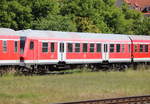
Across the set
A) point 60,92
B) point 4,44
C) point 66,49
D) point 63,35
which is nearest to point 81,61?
point 66,49

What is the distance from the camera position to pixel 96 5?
63.4 m

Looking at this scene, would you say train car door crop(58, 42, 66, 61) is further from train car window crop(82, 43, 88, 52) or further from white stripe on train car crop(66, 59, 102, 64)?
train car window crop(82, 43, 88, 52)

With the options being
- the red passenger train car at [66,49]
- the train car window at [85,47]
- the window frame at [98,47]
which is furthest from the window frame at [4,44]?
the window frame at [98,47]

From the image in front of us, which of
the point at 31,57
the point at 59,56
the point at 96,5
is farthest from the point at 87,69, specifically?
the point at 96,5

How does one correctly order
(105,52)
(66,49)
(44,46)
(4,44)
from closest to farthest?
(4,44) < (44,46) < (66,49) < (105,52)

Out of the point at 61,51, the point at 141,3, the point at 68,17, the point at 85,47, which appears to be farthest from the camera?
the point at 141,3

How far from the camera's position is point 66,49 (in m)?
32.8

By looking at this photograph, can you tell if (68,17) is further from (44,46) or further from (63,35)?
(44,46)

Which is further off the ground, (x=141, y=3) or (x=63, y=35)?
(x=141, y=3)

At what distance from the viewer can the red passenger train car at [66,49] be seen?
96.9ft

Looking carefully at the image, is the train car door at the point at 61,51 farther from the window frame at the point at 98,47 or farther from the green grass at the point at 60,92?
the green grass at the point at 60,92

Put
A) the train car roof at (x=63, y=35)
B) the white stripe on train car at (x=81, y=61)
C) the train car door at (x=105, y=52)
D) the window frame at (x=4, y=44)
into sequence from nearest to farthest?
the window frame at (x=4, y=44)
the train car roof at (x=63, y=35)
the white stripe on train car at (x=81, y=61)
the train car door at (x=105, y=52)

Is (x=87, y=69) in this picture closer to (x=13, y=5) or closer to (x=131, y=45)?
(x=131, y=45)

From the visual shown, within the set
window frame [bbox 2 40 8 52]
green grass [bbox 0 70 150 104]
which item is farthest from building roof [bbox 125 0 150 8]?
green grass [bbox 0 70 150 104]
